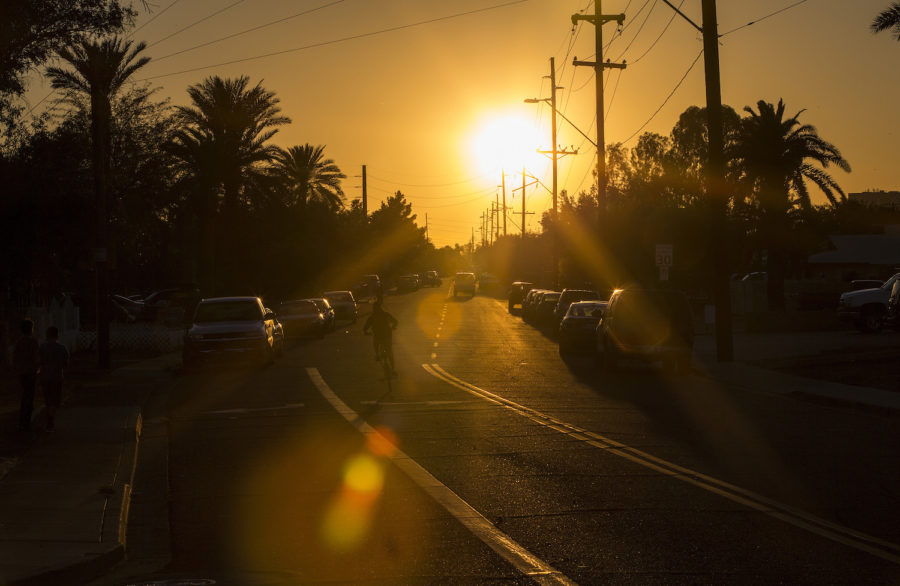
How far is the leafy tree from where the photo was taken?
1622 centimetres

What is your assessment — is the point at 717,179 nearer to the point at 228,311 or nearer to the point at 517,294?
the point at 228,311

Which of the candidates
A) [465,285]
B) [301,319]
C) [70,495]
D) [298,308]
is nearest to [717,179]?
[301,319]

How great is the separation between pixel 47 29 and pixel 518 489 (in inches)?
462

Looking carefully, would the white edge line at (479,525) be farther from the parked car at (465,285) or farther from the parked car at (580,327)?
the parked car at (465,285)

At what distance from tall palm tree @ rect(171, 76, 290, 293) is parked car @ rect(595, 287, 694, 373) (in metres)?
26.7

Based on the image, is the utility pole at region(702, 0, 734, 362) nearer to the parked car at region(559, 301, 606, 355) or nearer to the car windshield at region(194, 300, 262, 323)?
the parked car at region(559, 301, 606, 355)

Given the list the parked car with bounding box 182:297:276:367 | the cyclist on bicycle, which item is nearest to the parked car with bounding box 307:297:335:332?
the parked car with bounding box 182:297:276:367

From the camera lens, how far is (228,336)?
83.2ft

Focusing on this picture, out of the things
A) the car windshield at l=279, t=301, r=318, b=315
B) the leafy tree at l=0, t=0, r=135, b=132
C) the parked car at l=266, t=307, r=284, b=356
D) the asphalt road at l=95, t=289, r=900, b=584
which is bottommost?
the asphalt road at l=95, t=289, r=900, b=584

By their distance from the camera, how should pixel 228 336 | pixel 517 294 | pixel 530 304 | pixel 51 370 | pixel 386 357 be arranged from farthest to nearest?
1. pixel 517 294
2. pixel 530 304
3. pixel 228 336
4. pixel 386 357
5. pixel 51 370

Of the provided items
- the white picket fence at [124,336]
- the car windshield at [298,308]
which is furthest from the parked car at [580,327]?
the car windshield at [298,308]

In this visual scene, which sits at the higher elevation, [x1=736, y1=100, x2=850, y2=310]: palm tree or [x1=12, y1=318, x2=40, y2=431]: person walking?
[x1=736, y1=100, x2=850, y2=310]: palm tree

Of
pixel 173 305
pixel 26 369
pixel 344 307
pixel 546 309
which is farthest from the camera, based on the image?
pixel 344 307

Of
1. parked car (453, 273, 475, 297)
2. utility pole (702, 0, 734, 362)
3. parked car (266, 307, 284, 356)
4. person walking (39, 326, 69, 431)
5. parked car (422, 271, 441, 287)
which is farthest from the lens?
parked car (422, 271, 441, 287)
